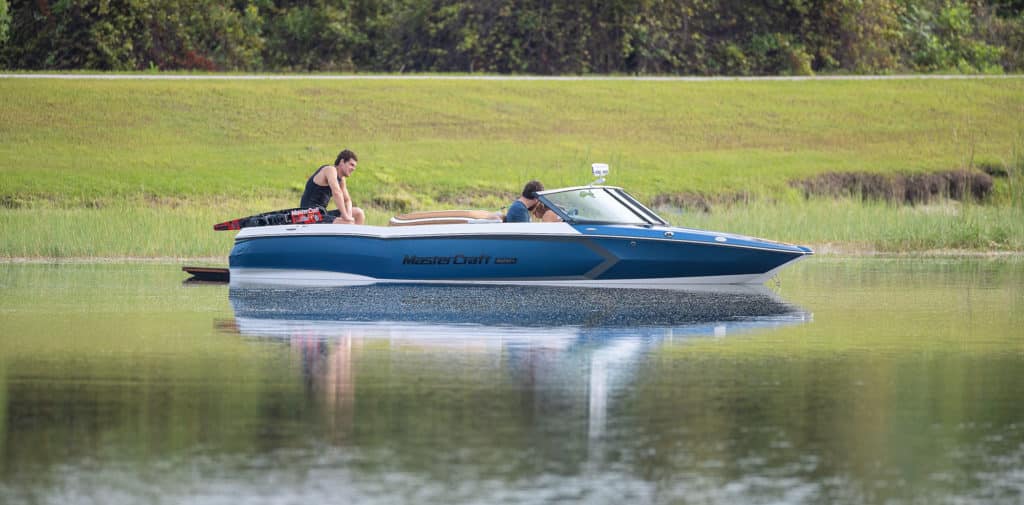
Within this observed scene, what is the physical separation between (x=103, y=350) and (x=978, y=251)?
1641 centimetres

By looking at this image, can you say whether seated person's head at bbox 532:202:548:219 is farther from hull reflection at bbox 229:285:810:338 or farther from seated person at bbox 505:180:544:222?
hull reflection at bbox 229:285:810:338

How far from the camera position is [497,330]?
1323 centimetres

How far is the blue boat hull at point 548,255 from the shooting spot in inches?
719

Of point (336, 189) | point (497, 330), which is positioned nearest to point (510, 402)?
point (497, 330)

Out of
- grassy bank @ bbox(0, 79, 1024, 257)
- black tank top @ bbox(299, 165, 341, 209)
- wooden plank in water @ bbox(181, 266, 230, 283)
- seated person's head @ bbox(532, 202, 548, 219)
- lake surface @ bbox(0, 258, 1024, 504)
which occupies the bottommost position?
lake surface @ bbox(0, 258, 1024, 504)

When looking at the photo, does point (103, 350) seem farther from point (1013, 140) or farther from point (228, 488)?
point (1013, 140)

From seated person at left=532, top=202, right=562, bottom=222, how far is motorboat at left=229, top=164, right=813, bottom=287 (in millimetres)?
466

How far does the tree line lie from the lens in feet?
150

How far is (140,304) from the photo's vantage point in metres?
15.7

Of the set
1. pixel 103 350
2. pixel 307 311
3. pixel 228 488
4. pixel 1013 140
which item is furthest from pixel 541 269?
pixel 1013 140

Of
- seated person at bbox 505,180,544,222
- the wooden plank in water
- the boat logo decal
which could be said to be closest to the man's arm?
the boat logo decal

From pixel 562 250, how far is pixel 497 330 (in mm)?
5195

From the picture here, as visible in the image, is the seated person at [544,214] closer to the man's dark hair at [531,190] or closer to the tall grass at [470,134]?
the man's dark hair at [531,190]

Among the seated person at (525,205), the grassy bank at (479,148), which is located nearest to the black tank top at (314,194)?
the seated person at (525,205)
